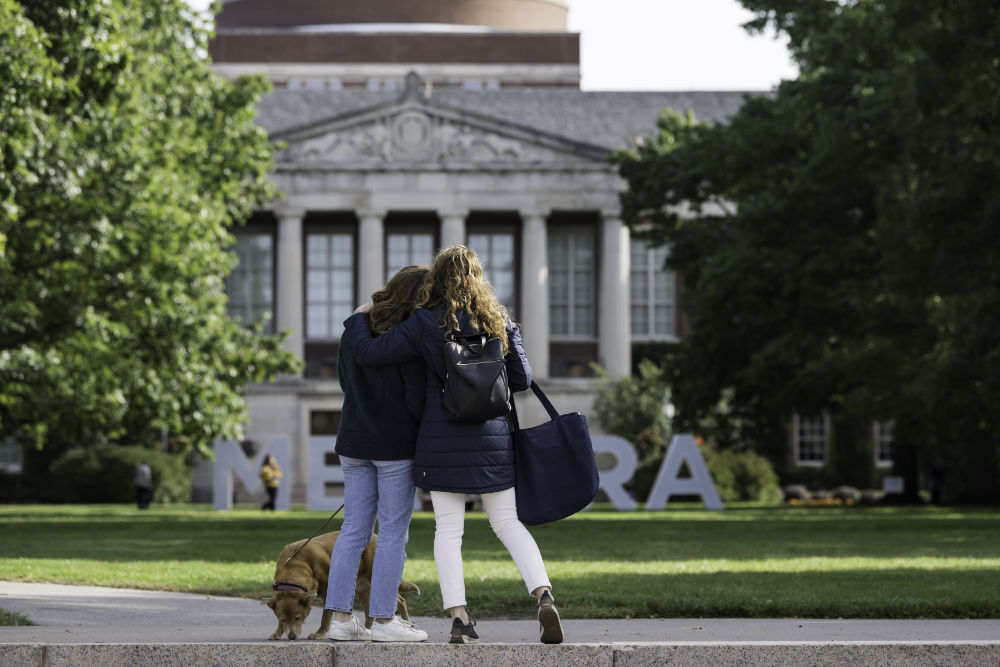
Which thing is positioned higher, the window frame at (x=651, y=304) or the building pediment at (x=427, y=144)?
the building pediment at (x=427, y=144)

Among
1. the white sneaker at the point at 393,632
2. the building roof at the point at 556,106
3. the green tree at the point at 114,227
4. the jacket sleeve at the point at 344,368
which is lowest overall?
the white sneaker at the point at 393,632

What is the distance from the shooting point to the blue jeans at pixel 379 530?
8.15 meters

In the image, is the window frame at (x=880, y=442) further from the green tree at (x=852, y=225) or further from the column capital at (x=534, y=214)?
the green tree at (x=852, y=225)

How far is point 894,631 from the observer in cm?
952

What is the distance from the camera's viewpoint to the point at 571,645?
301 inches

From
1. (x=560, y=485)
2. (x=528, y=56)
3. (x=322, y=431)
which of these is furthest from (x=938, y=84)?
(x=528, y=56)

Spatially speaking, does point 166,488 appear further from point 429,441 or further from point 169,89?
point 429,441

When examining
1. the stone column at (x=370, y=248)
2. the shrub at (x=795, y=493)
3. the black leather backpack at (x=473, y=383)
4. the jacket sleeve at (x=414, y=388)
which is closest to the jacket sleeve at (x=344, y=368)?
the jacket sleeve at (x=414, y=388)

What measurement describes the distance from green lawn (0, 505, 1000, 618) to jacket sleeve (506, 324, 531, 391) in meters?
3.59

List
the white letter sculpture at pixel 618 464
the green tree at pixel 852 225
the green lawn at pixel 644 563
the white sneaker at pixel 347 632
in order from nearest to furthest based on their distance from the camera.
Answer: the white sneaker at pixel 347 632 → the green lawn at pixel 644 563 → the green tree at pixel 852 225 → the white letter sculpture at pixel 618 464

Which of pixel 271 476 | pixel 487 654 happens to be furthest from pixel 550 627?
pixel 271 476

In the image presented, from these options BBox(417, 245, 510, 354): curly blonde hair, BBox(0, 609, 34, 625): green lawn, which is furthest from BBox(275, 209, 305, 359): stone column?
BBox(417, 245, 510, 354): curly blonde hair

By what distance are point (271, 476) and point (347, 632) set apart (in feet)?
98.1

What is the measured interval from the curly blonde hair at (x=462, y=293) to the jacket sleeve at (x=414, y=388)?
31cm
